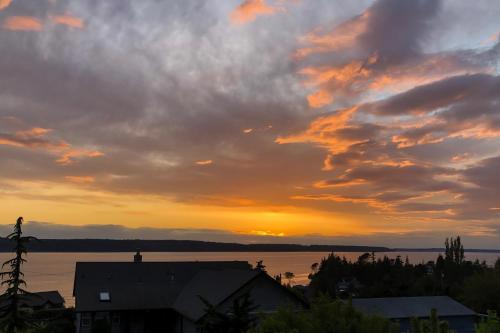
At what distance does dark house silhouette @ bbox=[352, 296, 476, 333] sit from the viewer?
1946 inches

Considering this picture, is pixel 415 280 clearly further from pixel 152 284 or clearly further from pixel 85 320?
pixel 85 320

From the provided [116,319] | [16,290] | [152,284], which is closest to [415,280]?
[152,284]

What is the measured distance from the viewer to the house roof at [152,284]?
143 ft

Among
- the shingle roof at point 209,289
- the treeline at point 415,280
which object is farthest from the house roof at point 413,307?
the shingle roof at point 209,289

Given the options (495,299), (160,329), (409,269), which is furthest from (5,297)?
(409,269)

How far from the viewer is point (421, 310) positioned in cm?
5100

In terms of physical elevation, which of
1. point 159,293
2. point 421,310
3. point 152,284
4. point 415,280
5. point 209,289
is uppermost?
point 209,289

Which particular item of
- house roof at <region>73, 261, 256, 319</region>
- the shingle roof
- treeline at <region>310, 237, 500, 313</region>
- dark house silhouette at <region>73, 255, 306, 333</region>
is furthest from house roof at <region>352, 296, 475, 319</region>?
house roof at <region>73, 261, 256, 319</region>

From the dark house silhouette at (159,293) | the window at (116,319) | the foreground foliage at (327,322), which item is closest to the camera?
the foreground foliage at (327,322)

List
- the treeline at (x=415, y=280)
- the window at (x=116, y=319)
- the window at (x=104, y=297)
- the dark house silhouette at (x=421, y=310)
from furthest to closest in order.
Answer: the treeline at (x=415, y=280)
the dark house silhouette at (x=421, y=310)
the window at (x=104, y=297)
the window at (x=116, y=319)

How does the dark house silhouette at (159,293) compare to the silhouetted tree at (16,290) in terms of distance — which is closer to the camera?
the silhouetted tree at (16,290)

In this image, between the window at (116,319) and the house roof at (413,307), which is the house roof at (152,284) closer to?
the window at (116,319)

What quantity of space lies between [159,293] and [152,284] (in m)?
2.20

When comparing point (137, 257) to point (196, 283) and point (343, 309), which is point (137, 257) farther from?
point (343, 309)
